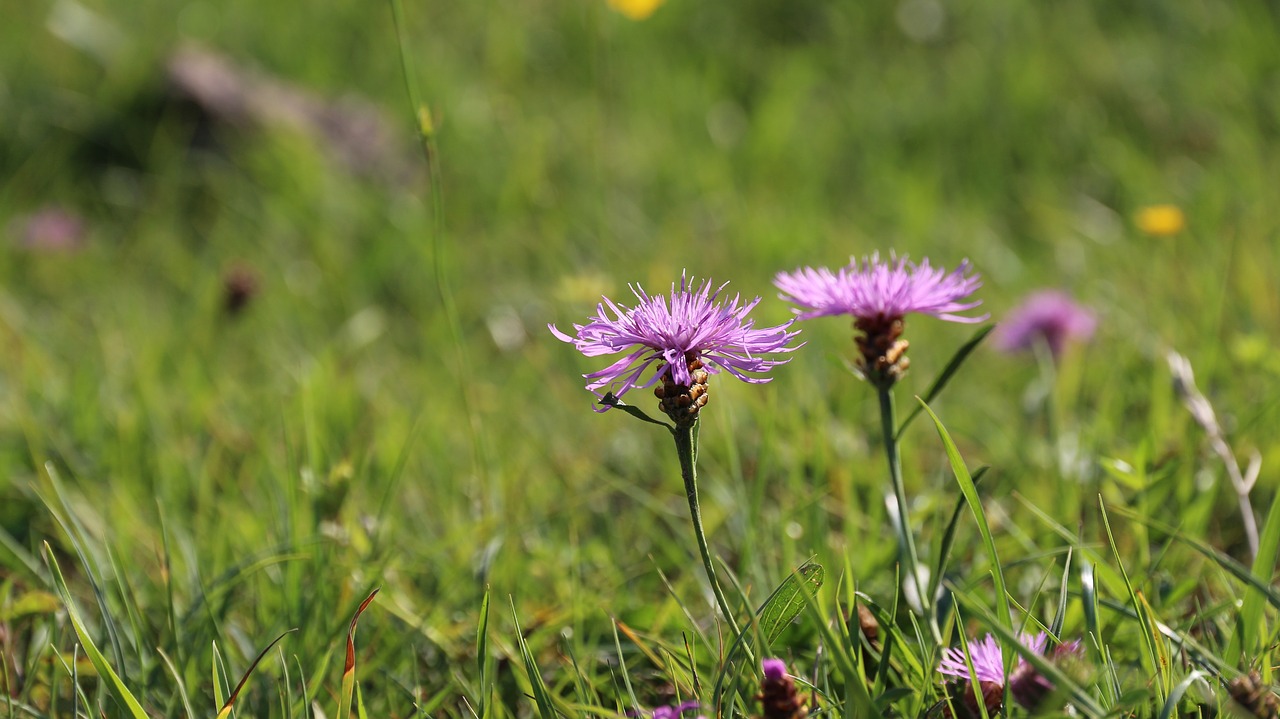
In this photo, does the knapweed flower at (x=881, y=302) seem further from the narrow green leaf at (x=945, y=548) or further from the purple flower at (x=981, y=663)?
the purple flower at (x=981, y=663)

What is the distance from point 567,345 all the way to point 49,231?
6.32ft

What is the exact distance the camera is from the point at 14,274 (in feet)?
11.2

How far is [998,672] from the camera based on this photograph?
1.20 m

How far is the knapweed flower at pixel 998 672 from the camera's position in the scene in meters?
1.14

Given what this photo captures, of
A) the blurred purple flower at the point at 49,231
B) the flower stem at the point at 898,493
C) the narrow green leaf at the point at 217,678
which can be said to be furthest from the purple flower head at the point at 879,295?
the blurred purple flower at the point at 49,231

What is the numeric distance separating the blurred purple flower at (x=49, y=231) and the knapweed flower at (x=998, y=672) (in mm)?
3333

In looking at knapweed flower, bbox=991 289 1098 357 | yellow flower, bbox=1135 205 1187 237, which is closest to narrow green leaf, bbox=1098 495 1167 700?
knapweed flower, bbox=991 289 1098 357

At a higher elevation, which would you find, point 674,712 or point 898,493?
point 898,493

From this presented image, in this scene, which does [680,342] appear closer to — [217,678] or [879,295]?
[879,295]

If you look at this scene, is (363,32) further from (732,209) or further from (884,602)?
(884,602)

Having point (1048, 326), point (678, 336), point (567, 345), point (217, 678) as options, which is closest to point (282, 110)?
point (567, 345)

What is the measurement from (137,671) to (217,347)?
5.35ft

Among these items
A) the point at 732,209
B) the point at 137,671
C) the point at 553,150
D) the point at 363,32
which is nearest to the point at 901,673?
the point at 137,671

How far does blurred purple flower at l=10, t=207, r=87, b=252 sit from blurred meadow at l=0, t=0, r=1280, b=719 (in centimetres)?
2
